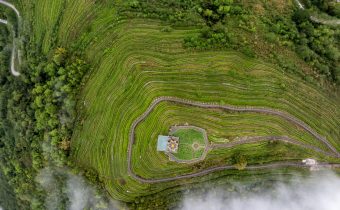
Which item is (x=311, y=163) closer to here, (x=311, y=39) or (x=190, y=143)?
(x=190, y=143)

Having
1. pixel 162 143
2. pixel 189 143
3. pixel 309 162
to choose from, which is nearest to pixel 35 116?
pixel 162 143

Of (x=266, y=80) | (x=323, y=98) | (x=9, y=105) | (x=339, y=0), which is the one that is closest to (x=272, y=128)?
(x=266, y=80)

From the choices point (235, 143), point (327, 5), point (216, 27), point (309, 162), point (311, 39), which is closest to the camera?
point (235, 143)

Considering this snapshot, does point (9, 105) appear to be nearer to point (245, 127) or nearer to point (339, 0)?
point (245, 127)

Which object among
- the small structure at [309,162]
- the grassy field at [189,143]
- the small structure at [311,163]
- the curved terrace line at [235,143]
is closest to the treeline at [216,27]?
the curved terrace line at [235,143]

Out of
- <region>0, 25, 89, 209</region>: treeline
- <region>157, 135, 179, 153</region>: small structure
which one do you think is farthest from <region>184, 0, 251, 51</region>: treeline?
<region>0, 25, 89, 209</region>: treeline
